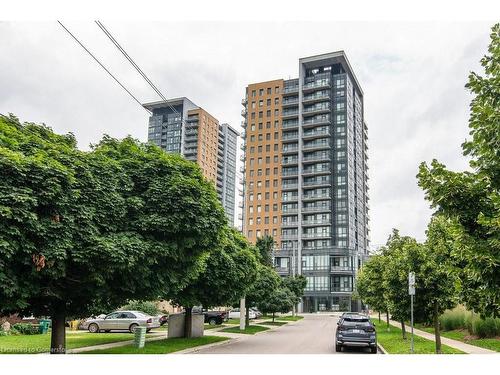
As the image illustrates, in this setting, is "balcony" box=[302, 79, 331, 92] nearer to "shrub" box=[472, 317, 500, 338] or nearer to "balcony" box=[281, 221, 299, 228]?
"balcony" box=[281, 221, 299, 228]

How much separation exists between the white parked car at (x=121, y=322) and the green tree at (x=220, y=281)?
268 inches

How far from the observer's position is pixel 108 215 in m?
12.4

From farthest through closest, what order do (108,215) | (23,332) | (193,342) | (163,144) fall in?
(163,144)
(23,332)
(193,342)
(108,215)

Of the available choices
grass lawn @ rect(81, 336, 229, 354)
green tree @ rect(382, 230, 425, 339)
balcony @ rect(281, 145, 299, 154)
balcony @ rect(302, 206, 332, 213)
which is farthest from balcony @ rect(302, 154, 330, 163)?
green tree @ rect(382, 230, 425, 339)

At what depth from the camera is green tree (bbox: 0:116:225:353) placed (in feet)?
32.8

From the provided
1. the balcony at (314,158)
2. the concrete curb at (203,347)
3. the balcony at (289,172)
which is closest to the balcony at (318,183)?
the balcony at (289,172)

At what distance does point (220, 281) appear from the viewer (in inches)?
858

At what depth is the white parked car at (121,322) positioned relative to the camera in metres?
29.7

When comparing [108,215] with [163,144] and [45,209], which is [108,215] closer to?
[45,209]

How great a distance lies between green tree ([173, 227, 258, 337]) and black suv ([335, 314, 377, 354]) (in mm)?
5602

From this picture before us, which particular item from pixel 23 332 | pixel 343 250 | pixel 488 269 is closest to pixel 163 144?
pixel 343 250

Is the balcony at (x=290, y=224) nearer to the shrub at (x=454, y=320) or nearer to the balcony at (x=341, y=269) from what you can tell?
the balcony at (x=341, y=269)

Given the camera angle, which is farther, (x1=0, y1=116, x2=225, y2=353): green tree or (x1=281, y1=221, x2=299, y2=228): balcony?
(x1=281, y1=221, x2=299, y2=228): balcony

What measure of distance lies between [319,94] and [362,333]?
81582mm
